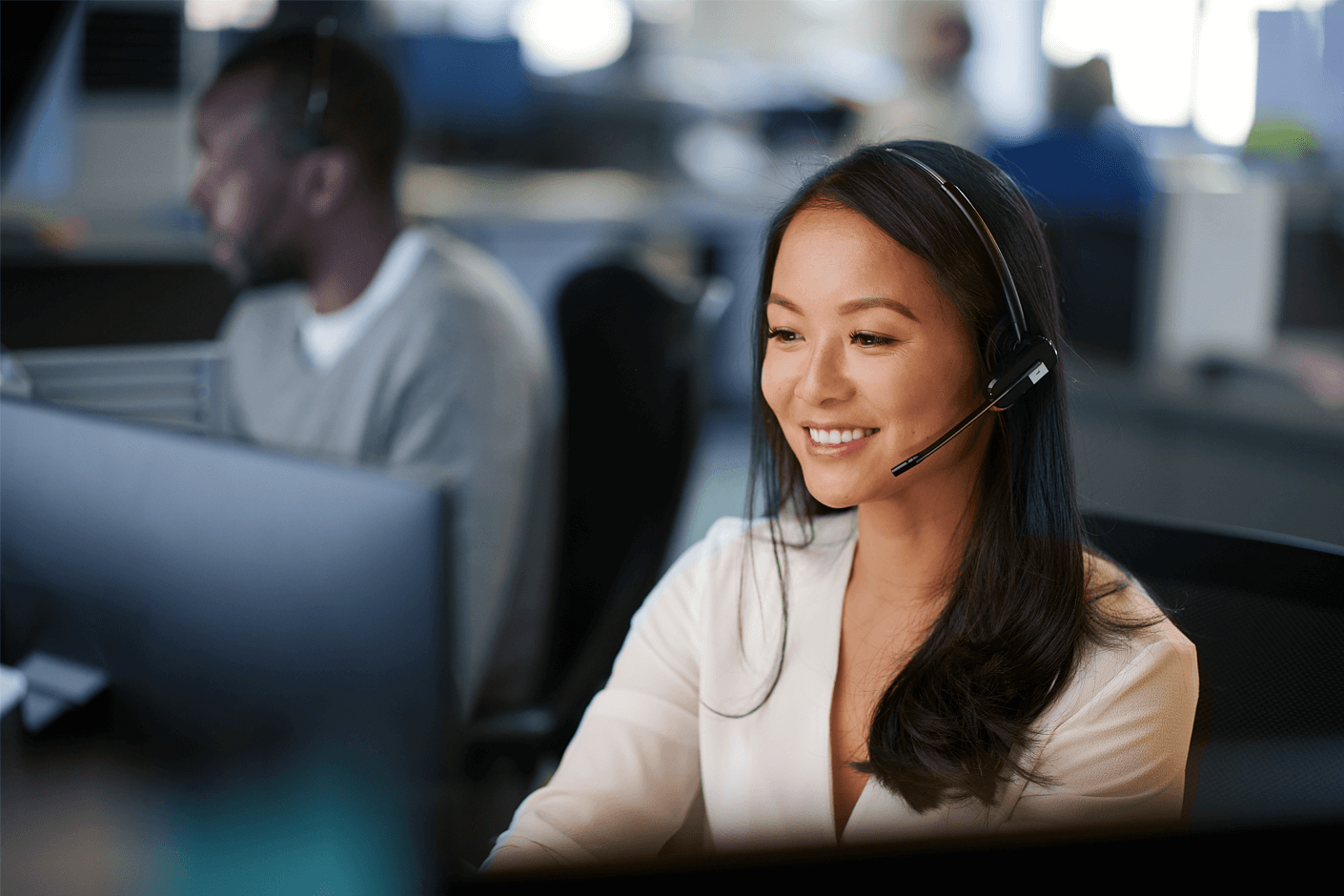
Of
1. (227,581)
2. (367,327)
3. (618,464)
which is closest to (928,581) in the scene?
(227,581)

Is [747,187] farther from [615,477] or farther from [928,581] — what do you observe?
[928,581]

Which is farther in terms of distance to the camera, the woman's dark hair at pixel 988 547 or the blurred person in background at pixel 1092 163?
the blurred person in background at pixel 1092 163

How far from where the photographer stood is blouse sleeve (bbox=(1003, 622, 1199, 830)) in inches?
23.3

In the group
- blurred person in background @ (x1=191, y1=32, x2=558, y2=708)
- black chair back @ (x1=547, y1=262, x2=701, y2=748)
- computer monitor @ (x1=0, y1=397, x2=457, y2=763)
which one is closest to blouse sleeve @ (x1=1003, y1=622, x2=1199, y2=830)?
computer monitor @ (x1=0, y1=397, x2=457, y2=763)

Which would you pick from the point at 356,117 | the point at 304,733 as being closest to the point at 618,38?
the point at 356,117

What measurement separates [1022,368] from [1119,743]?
0.20 meters

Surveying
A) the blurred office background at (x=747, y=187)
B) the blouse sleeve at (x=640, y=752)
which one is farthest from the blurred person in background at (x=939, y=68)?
the blouse sleeve at (x=640, y=752)

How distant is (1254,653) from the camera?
0.72m

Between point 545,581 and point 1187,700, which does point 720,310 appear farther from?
point 1187,700

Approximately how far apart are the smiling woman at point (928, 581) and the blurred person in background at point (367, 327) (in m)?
0.72

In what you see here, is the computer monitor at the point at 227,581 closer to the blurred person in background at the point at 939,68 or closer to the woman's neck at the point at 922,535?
the woman's neck at the point at 922,535

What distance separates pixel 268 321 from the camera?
5.03 ft

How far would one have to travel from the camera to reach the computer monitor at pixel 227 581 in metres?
0.66

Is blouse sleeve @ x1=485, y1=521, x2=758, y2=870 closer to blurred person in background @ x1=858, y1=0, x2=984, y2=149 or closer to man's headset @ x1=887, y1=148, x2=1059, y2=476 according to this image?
man's headset @ x1=887, y1=148, x2=1059, y2=476
